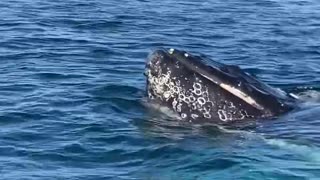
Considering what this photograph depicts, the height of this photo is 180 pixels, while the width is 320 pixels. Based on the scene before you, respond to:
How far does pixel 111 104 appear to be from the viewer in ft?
47.5

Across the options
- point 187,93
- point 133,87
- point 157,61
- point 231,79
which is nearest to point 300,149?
point 231,79

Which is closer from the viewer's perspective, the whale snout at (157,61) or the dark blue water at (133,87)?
the dark blue water at (133,87)

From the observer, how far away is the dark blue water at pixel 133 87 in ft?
37.4

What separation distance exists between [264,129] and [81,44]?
7.93 metres

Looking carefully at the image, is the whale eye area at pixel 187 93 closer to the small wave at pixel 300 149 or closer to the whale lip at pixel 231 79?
the whale lip at pixel 231 79

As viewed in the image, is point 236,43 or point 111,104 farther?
point 236,43

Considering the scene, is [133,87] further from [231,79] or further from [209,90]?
[231,79]

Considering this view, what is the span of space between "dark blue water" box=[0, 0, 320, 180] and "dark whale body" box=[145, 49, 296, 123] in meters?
0.26

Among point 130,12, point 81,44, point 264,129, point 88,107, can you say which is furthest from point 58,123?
point 130,12

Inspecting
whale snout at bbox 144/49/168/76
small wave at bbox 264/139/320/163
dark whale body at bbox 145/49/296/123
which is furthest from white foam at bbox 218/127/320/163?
whale snout at bbox 144/49/168/76

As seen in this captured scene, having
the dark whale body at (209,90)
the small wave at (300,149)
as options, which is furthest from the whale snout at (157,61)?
the small wave at (300,149)

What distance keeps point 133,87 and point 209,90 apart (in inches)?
114

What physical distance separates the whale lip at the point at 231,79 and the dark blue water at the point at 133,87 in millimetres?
307

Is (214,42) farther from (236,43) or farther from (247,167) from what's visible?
(247,167)
